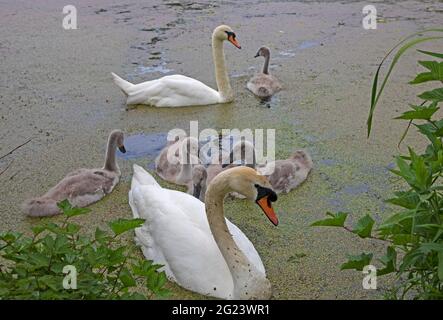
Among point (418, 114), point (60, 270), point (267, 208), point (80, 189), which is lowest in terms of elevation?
point (80, 189)

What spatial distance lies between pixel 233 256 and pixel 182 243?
296mm

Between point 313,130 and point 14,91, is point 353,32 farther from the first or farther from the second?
point 14,91

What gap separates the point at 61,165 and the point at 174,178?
0.86m

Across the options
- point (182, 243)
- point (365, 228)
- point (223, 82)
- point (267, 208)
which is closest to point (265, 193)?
point (267, 208)

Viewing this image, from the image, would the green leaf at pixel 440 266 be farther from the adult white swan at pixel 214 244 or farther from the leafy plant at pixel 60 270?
the adult white swan at pixel 214 244

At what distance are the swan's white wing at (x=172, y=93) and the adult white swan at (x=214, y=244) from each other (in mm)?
2433

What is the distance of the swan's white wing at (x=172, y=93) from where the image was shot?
5480mm

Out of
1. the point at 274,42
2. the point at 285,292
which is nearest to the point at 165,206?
the point at 285,292

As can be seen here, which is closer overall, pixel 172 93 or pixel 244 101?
pixel 172 93

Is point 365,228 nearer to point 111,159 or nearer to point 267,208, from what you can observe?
point 267,208

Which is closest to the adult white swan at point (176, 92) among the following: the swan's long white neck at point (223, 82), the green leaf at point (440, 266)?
the swan's long white neck at point (223, 82)

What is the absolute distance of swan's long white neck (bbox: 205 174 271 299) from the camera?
278cm

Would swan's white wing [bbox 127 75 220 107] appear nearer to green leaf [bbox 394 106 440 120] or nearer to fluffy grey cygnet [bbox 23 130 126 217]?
fluffy grey cygnet [bbox 23 130 126 217]

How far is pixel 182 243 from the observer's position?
2.97m
